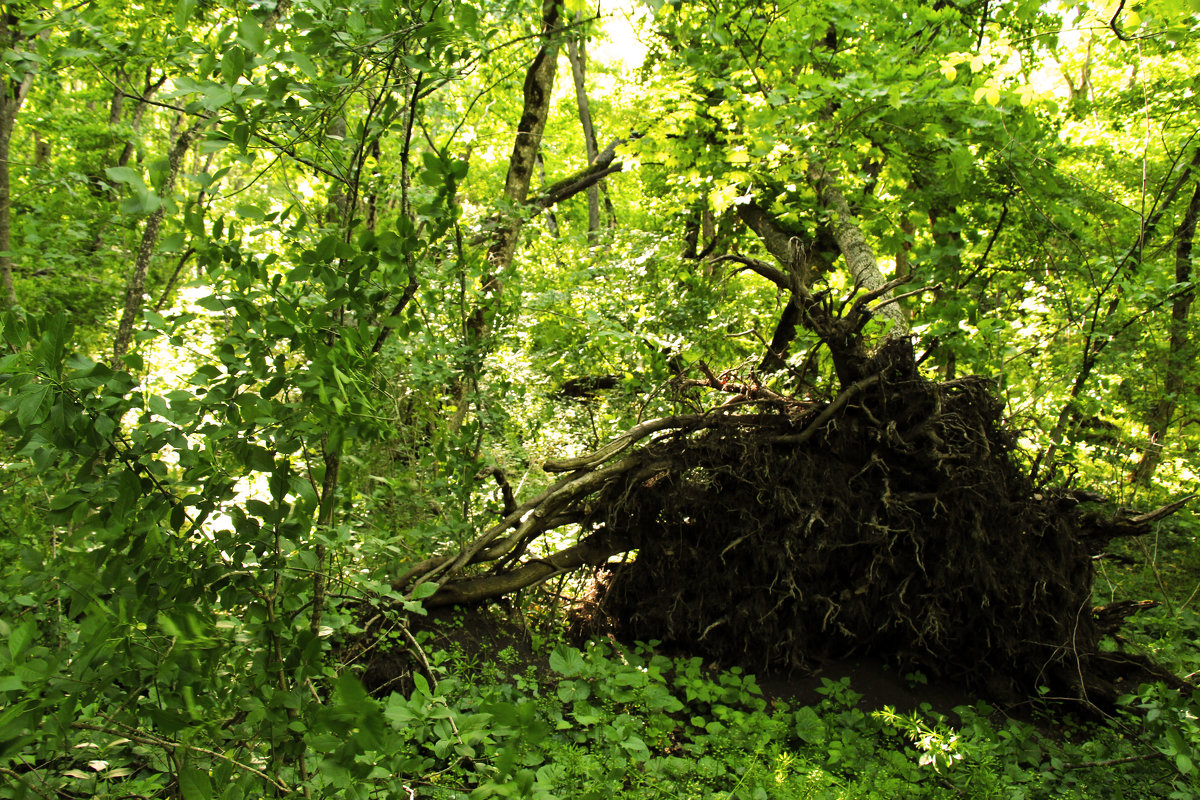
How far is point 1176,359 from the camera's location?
20.7 ft

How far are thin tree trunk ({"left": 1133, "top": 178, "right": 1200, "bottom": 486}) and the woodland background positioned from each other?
0.07m

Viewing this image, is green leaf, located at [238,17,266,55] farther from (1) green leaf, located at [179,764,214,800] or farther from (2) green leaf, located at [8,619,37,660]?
(1) green leaf, located at [179,764,214,800]

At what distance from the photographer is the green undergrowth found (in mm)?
2648

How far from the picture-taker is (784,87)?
4520 millimetres

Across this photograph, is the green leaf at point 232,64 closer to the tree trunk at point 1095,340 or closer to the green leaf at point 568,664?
the green leaf at point 568,664

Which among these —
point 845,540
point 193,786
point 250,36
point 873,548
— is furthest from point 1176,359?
point 193,786

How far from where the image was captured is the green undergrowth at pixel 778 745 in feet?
8.69

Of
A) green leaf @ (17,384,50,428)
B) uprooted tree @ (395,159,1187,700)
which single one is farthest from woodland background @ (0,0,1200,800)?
uprooted tree @ (395,159,1187,700)

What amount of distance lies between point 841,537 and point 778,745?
1341 millimetres

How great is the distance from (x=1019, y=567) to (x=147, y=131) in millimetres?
9099

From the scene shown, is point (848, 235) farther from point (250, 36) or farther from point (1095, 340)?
point (250, 36)

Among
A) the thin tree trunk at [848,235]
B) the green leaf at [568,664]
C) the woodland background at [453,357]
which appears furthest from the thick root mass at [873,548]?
the thin tree trunk at [848,235]

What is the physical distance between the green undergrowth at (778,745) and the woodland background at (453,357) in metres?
0.03

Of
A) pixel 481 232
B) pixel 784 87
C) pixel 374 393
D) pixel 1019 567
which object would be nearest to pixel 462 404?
pixel 481 232
